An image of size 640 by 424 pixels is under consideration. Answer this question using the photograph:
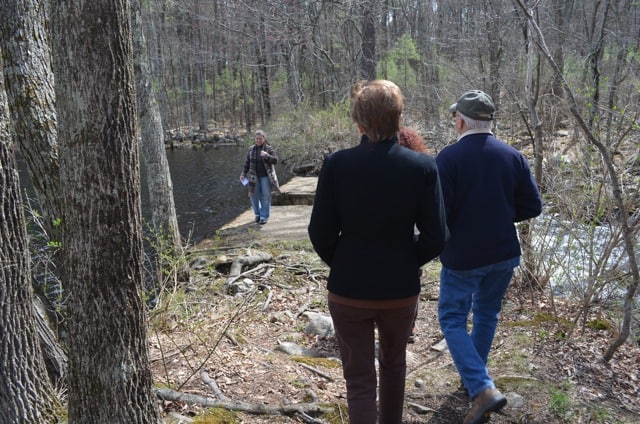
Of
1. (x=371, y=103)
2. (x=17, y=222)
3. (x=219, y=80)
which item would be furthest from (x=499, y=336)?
(x=219, y=80)

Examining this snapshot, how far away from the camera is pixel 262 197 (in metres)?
11.5

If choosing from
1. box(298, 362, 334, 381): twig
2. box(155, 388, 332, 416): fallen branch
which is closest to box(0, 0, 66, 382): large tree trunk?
box(155, 388, 332, 416): fallen branch

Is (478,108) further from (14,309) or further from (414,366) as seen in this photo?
(14,309)

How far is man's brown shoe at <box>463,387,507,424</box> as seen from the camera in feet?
10.5

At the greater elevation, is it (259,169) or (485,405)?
(259,169)

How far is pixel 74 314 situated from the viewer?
2684 millimetres

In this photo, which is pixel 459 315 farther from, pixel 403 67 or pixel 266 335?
pixel 403 67

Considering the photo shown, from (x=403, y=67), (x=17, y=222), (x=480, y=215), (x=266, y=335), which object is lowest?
(x=266, y=335)

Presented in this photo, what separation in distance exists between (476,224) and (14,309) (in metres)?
2.57

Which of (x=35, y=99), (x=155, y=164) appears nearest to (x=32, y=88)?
(x=35, y=99)

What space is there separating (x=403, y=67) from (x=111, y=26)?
31807mm

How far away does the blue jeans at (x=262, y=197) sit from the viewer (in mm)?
11305

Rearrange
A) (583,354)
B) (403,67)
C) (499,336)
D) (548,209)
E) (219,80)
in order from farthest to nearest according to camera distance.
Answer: (219,80), (403,67), (548,209), (499,336), (583,354)

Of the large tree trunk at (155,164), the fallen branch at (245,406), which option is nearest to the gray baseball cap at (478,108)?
the fallen branch at (245,406)
